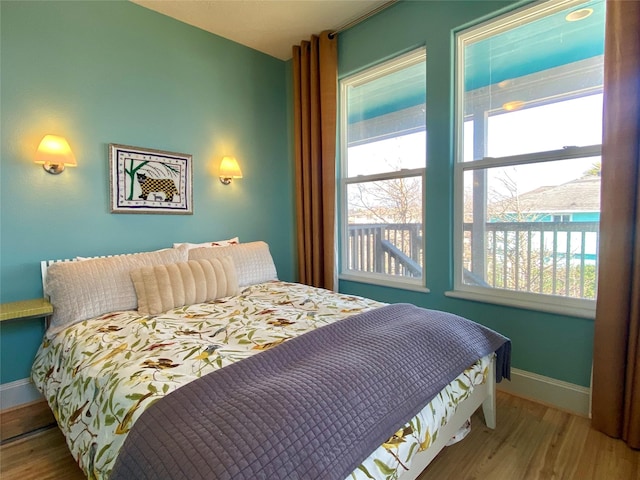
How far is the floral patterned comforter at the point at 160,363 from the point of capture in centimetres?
101

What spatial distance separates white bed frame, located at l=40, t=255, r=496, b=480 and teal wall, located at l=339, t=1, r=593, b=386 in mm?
553

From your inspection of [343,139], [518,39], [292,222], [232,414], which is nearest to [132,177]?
[292,222]

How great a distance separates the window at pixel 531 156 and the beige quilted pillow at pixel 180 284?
1.70 meters

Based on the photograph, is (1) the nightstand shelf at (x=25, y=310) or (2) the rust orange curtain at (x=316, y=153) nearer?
(1) the nightstand shelf at (x=25, y=310)

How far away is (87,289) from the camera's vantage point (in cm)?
182

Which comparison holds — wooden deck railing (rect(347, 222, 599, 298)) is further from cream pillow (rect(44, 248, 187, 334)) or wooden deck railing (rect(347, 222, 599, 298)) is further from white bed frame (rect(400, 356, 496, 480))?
cream pillow (rect(44, 248, 187, 334))

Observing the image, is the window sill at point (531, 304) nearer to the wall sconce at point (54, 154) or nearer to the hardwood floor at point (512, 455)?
the hardwood floor at point (512, 455)

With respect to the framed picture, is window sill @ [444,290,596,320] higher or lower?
lower

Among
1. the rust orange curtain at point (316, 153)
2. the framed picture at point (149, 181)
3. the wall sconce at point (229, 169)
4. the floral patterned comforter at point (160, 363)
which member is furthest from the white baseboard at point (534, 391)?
the wall sconce at point (229, 169)

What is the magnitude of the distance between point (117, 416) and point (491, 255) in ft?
7.48

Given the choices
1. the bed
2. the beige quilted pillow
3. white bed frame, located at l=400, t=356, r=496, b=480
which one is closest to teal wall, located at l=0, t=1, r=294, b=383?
the bed

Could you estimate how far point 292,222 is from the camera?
3.54m

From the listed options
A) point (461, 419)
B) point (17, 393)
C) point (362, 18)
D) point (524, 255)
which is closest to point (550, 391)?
point (524, 255)

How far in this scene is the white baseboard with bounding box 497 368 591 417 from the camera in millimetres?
1863
